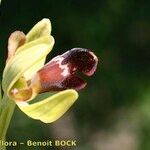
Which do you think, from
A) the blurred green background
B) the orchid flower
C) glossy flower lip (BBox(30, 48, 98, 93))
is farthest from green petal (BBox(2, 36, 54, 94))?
the blurred green background

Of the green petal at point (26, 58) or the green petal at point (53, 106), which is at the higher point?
the green petal at point (26, 58)

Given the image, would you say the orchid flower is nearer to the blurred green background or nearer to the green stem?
the green stem

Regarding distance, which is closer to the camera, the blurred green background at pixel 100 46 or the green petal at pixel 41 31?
the green petal at pixel 41 31

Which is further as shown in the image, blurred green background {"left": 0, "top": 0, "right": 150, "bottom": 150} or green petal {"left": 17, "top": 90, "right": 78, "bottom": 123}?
blurred green background {"left": 0, "top": 0, "right": 150, "bottom": 150}

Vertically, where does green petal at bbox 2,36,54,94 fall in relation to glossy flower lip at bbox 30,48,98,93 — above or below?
above

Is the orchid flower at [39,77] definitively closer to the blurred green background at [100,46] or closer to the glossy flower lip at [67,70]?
the glossy flower lip at [67,70]

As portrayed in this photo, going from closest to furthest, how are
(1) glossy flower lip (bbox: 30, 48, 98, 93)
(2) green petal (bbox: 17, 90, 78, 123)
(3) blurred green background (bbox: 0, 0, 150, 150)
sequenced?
(2) green petal (bbox: 17, 90, 78, 123) < (1) glossy flower lip (bbox: 30, 48, 98, 93) < (3) blurred green background (bbox: 0, 0, 150, 150)

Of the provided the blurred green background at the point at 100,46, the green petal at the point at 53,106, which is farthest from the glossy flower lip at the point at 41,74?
the blurred green background at the point at 100,46
